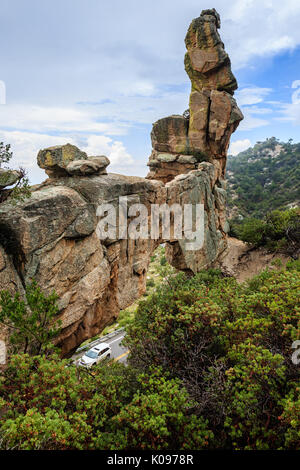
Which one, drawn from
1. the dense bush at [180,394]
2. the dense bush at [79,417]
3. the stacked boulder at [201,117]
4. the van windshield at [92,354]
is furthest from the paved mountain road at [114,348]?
the stacked boulder at [201,117]

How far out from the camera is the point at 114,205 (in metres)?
14.5

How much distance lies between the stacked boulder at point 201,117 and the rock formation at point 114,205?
0.29 feet

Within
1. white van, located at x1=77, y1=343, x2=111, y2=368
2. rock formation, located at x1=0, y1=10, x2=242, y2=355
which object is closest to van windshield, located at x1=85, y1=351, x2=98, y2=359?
white van, located at x1=77, y1=343, x2=111, y2=368

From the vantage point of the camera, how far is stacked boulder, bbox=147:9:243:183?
23766 mm

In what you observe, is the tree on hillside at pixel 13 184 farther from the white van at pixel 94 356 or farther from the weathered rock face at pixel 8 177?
the white van at pixel 94 356

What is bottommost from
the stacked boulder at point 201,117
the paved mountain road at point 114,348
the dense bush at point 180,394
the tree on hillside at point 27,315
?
the paved mountain road at point 114,348

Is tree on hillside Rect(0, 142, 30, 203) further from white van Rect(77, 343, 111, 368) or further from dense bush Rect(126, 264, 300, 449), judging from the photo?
white van Rect(77, 343, 111, 368)

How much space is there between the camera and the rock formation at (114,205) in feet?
36.0

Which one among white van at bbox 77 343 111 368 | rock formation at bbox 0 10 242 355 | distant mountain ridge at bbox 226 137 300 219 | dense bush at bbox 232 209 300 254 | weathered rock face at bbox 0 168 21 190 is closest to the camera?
weathered rock face at bbox 0 168 21 190

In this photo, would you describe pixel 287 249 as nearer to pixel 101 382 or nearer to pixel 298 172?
pixel 101 382

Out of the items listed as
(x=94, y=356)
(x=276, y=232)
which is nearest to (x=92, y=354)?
(x=94, y=356)

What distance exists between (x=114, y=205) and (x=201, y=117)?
16.0 m

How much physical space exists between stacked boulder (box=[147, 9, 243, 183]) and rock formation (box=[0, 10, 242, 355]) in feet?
0.29
